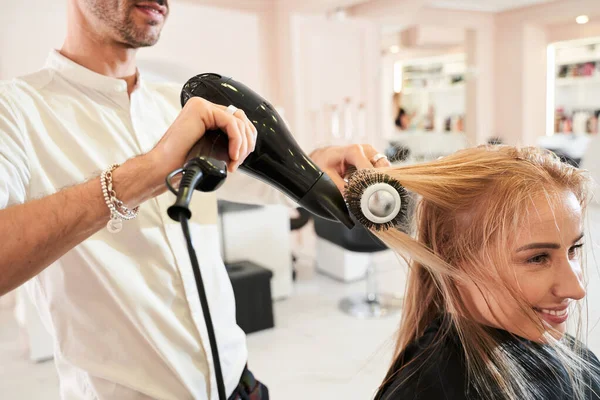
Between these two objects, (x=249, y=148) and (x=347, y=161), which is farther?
(x=347, y=161)

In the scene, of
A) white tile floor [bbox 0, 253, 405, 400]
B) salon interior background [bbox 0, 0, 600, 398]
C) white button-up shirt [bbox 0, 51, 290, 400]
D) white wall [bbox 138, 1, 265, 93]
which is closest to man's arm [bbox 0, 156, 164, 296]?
white button-up shirt [bbox 0, 51, 290, 400]

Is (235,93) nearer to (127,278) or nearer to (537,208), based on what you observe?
(127,278)

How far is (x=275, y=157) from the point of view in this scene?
714mm

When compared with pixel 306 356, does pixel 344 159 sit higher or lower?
higher

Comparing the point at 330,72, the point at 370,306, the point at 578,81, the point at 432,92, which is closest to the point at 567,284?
the point at 370,306

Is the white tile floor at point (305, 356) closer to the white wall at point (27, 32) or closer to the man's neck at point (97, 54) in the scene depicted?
the man's neck at point (97, 54)

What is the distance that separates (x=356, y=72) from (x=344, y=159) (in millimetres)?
3477

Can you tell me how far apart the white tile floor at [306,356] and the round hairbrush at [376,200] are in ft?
4.43

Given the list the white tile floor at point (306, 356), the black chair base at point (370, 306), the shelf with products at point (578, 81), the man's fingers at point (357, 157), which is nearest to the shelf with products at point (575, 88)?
the shelf with products at point (578, 81)

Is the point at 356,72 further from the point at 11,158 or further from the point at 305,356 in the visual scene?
the point at 11,158

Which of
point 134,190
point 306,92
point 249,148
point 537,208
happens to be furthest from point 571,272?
point 306,92

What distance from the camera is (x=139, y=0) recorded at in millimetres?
878

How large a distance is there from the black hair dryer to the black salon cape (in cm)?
36

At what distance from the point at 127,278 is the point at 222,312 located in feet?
0.67
